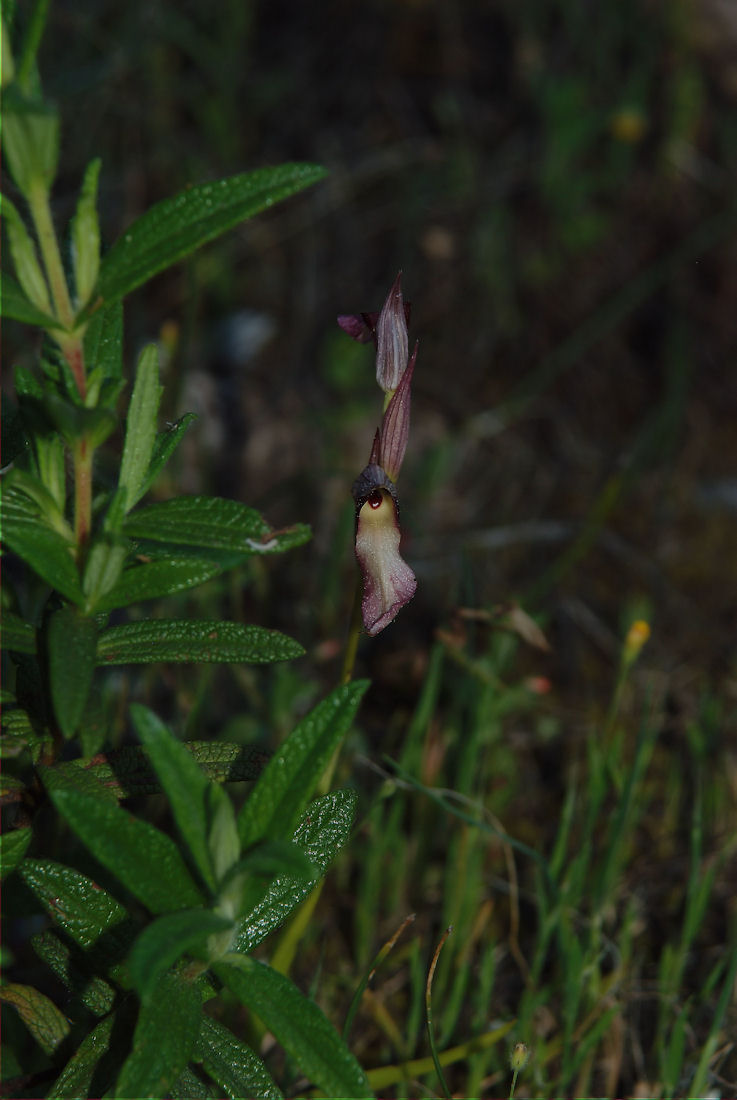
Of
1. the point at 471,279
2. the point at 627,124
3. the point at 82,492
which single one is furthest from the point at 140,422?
the point at 627,124

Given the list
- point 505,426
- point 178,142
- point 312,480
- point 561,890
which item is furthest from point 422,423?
point 561,890

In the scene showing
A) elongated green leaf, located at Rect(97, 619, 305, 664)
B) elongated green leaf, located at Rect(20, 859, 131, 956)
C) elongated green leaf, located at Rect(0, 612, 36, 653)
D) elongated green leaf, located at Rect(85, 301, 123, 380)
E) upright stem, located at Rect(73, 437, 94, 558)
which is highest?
elongated green leaf, located at Rect(85, 301, 123, 380)

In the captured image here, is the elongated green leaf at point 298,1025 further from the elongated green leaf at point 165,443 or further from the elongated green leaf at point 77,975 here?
the elongated green leaf at point 165,443

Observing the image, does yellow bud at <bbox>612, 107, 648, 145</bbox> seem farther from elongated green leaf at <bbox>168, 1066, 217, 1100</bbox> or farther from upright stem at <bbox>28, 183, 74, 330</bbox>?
elongated green leaf at <bbox>168, 1066, 217, 1100</bbox>

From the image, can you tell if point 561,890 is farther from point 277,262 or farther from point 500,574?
point 277,262

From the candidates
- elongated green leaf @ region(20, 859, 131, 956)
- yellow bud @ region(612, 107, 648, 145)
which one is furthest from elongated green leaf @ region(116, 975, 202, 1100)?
yellow bud @ region(612, 107, 648, 145)
